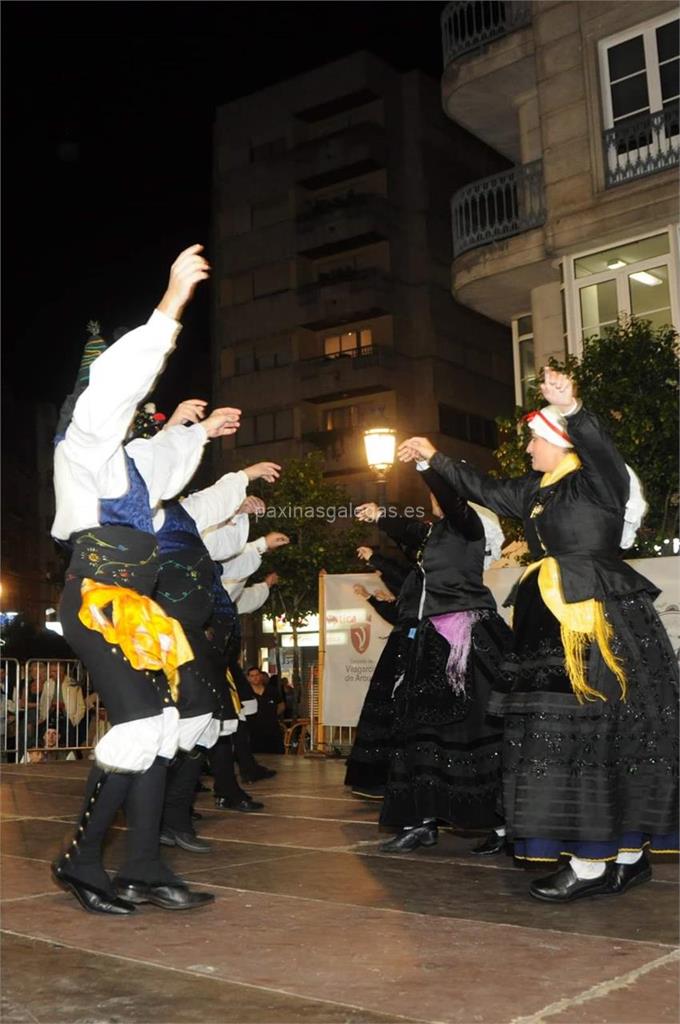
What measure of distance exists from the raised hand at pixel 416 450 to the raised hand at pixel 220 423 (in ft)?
2.61

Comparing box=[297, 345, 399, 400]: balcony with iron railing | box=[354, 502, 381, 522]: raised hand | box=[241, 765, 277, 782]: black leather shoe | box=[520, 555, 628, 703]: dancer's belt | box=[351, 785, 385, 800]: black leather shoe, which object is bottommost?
box=[241, 765, 277, 782]: black leather shoe

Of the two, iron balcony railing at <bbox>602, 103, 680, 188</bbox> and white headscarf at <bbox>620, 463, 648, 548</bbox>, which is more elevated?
iron balcony railing at <bbox>602, 103, 680, 188</bbox>

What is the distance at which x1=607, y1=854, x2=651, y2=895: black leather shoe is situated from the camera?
13.3 feet

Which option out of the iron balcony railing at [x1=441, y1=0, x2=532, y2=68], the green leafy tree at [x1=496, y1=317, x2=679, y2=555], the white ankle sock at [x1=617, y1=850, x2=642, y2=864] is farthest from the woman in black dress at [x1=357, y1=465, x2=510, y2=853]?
the iron balcony railing at [x1=441, y1=0, x2=532, y2=68]

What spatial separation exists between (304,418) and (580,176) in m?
28.9

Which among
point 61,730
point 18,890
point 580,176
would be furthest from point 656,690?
point 580,176

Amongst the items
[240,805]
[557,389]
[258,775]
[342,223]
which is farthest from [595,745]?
[342,223]

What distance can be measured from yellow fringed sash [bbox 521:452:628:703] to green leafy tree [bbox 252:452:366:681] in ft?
67.9

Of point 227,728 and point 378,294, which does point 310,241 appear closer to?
point 378,294

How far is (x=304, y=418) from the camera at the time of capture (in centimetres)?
4359

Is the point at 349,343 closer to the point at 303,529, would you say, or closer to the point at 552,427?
the point at 303,529

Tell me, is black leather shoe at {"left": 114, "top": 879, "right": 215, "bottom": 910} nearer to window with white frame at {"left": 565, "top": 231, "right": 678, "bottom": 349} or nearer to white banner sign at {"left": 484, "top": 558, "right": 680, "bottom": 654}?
white banner sign at {"left": 484, "top": 558, "right": 680, "bottom": 654}

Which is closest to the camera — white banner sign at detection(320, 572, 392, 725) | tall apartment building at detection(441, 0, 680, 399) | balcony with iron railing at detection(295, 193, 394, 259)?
white banner sign at detection(320, 572, 392, 725)

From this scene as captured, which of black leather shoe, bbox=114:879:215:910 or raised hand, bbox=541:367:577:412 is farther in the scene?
raised hand, bbox=541:367:577:412
